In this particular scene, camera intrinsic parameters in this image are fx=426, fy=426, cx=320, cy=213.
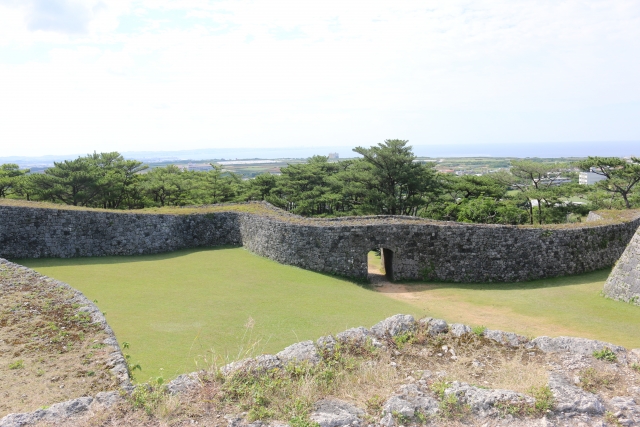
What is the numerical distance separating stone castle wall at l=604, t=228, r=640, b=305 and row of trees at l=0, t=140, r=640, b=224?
1307 cm

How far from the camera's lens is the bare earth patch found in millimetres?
5176

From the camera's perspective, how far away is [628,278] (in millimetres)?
12766

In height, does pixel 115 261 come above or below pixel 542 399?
below

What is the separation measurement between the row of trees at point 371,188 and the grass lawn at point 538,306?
11.7 metres

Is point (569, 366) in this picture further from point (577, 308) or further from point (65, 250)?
point (65, 250)

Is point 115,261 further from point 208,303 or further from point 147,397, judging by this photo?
point 147,397

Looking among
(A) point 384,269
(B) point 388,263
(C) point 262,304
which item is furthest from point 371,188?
(C) point 262,304

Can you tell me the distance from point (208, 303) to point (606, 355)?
8619 mm

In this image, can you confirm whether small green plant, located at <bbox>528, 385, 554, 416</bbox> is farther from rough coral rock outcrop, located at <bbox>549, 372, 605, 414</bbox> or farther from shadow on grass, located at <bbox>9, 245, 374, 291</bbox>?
shadow on grass, located at <bbox>9, 245, 374, 291</bbox>

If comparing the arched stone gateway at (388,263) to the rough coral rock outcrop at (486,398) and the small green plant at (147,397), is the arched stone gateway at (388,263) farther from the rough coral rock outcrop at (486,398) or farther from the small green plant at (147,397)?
the small green plant at (147,397)

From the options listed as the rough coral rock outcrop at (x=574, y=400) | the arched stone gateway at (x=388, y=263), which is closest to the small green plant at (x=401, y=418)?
the rough coral rock outcrop at (x=574, y=400)

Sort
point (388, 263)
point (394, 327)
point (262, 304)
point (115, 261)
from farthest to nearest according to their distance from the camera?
point (388, 263) < point (115, 261) < point (262, 304) < point (394, 327)

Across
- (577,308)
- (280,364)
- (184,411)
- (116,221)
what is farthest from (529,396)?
(116,221)

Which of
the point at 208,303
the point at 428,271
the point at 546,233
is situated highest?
the point at 546,233
